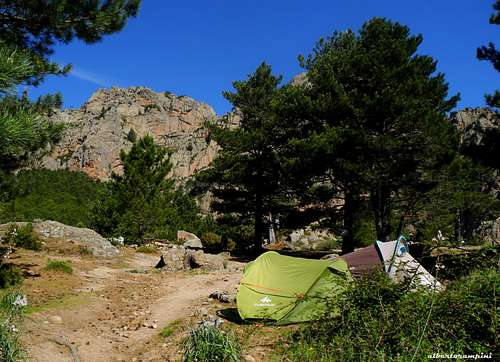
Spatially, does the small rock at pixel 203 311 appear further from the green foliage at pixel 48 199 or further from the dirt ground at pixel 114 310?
the green foliage at pixel 48 199

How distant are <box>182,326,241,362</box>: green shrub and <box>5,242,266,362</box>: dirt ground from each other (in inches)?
23.9

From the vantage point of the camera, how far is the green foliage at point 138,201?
1038 inches

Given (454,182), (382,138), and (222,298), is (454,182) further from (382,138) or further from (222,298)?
(222,298)

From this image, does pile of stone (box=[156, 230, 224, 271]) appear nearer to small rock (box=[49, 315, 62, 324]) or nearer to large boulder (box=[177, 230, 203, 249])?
small rock (box=[49, 315, 62, 324])

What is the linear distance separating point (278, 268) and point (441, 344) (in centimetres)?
456

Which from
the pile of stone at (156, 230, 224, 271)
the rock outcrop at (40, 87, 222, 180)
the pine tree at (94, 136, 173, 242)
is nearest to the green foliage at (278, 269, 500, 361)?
the pile of stone at (156, 230, 224, 271)

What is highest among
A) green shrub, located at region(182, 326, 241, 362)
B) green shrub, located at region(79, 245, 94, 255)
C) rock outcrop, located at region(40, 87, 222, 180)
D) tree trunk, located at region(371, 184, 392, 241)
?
rock outcrop, located at region(40, 87, 222, 180)

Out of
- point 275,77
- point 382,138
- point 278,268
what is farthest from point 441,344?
point 275,77

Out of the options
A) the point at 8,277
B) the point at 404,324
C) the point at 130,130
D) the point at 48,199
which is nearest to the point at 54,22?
the point at 8,277

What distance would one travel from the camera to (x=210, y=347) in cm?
516

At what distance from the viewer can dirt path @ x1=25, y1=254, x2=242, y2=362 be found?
655cm

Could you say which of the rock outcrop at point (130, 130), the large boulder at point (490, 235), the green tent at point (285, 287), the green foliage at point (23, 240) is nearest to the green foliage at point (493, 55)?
the large boulder at point (490, 235)

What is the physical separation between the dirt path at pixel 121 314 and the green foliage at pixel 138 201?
11309mm

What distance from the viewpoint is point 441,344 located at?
450cm
